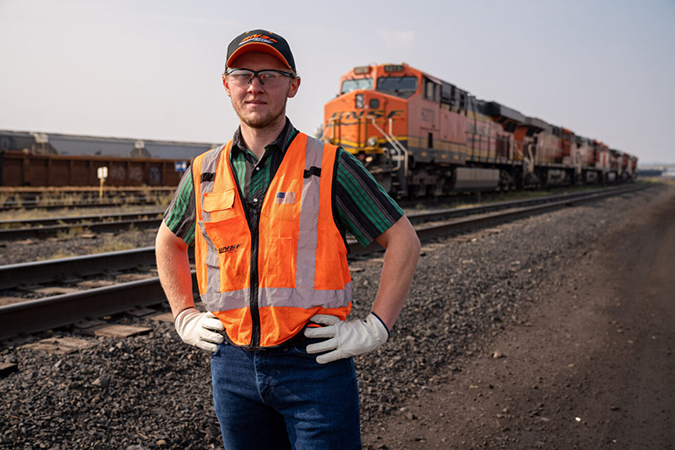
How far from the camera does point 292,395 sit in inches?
63.1

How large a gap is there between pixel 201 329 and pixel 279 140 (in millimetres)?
657

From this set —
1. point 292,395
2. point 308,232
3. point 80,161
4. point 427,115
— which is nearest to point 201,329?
point 292,395

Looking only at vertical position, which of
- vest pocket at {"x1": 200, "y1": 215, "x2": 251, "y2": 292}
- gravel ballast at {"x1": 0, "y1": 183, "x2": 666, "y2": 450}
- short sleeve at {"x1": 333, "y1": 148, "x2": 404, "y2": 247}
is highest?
short sleeve at {"x1": 333, "y1": 148, "x2": 404, "y2": 247}

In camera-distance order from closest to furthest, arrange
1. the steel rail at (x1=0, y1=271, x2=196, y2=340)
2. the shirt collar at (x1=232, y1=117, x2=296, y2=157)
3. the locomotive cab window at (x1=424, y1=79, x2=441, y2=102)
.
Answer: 1. the shirt collar at (x1=232, y1=117, x2=296, y2=157)
2. the steel rail at (x1=0, y1=271, x2=196, y2=340)
3. the locomotive cab window at (x1=424, y1=79, x2=441, y2=102)

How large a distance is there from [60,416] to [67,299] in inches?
78.0

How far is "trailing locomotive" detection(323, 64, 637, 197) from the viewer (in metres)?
15.0

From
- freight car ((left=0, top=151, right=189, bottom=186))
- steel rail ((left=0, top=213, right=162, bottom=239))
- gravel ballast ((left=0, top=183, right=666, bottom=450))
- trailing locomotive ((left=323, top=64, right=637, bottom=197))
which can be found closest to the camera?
gravel ballast ((left=0, top=183, right=666, bottom=450))

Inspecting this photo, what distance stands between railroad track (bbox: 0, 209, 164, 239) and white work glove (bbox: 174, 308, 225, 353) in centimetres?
891

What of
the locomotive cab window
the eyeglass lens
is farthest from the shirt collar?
the locomotive cab window

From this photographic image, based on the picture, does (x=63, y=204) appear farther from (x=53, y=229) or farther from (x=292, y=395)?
(x=292, y=395)

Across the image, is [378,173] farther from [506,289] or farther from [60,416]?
[60,416]

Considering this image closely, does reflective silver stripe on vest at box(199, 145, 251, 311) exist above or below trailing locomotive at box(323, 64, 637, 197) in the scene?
below

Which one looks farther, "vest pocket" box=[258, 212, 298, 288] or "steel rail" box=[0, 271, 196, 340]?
"steel rail" box=[0, 271, 196, 340]

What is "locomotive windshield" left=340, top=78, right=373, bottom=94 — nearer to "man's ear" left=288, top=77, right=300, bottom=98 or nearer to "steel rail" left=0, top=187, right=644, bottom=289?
"steel rail" left=0, top=187, right=644, bottom=289
